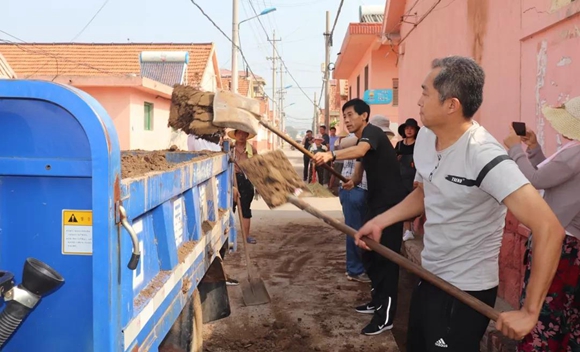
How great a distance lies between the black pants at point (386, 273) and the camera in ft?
13.9

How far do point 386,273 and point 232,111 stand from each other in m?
1.82

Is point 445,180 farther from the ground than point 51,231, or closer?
farther from the ground

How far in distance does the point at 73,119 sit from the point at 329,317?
11.2ft

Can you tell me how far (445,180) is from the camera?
2168mm

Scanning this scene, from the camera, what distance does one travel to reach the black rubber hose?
1623mm

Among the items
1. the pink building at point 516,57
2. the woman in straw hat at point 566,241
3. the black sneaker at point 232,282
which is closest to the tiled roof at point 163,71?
the pink building at point 516,57

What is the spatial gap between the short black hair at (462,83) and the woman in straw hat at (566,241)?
33.6 inches

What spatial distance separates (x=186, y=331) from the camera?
290 cm

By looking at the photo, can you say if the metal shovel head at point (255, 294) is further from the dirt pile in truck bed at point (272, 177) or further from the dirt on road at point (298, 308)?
the dirt pile in truck bed at point (272, 177)


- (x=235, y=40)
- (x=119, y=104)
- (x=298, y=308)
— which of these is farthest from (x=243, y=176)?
(x=235, y=40)

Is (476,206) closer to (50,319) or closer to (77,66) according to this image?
(50,319)

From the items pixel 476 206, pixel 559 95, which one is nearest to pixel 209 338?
pixel 476 206

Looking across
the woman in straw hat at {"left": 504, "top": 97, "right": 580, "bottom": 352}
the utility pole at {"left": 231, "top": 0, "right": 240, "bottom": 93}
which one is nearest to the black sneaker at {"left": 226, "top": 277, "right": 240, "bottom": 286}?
the woman in straw hat at {"left": 504, "top": 97, "right": 580, "bottom": 352}

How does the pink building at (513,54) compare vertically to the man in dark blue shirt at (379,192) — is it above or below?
above
